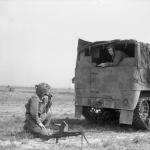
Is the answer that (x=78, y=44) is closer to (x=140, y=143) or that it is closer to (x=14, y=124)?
(x=14, y=124)

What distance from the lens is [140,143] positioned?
9898 millimetres

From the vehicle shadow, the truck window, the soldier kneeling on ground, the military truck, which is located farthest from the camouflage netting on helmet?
the truck window

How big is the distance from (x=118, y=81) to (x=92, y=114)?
2446mm

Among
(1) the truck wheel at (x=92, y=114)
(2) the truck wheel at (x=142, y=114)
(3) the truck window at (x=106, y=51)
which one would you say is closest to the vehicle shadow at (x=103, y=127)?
(1) the truck wheel at (x=92, y=114)

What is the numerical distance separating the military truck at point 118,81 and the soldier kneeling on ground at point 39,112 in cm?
342

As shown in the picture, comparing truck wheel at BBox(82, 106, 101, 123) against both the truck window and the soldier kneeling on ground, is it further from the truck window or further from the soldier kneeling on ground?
the soldier kneeling on ground

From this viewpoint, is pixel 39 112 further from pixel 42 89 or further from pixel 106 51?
pixel 106 51

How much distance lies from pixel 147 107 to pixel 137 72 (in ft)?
4.68

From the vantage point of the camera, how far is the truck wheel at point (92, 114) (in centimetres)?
1459

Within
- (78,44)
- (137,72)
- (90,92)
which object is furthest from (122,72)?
(78,44)

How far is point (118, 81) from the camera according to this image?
12.7 m

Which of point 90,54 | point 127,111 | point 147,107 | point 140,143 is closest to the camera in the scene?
point 140,143

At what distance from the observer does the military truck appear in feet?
40.8

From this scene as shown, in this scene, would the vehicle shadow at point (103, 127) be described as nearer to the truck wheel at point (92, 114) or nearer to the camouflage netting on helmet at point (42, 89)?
the truck wheel at point (92, 114)
